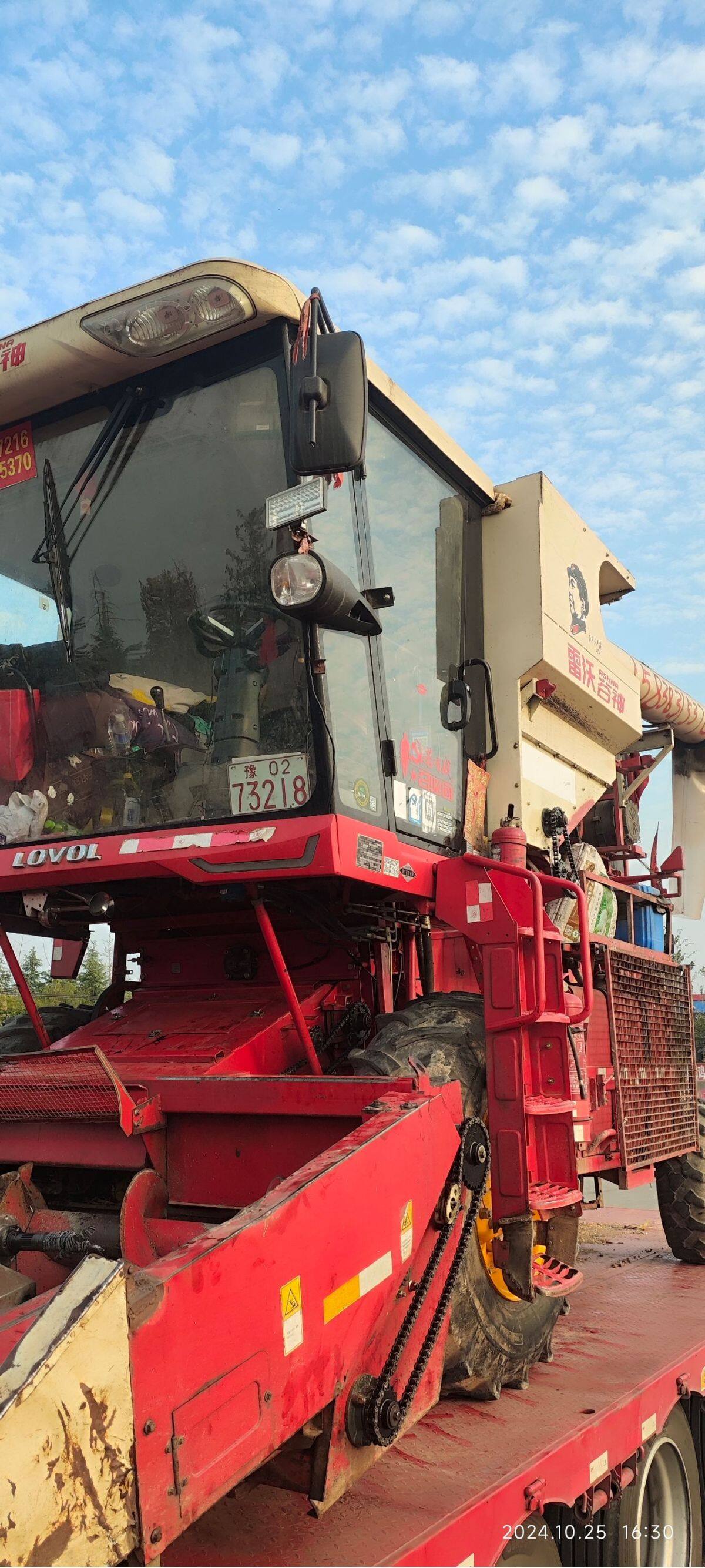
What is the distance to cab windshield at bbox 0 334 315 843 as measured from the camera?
12.6ft

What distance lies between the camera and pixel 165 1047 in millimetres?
3977

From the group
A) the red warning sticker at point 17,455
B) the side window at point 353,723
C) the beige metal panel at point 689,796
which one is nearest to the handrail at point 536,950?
the side window at point 353,723

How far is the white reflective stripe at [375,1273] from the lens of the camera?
2.60 metres

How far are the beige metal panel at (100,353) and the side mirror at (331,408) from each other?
488 mm

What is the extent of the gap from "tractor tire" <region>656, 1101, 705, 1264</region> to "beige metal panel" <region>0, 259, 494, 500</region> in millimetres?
4050

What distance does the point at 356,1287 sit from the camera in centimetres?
257

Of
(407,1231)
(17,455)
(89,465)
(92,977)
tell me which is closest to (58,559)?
(89,465)

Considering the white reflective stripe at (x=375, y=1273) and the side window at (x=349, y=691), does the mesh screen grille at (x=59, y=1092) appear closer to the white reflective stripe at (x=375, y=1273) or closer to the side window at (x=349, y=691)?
the white reflective stripe at (x=375, y=1273)

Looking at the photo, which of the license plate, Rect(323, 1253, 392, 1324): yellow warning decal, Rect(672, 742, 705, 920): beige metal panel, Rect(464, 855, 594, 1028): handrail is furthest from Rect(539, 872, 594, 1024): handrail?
Rect(672, 742, 705, 920): beige metal panel

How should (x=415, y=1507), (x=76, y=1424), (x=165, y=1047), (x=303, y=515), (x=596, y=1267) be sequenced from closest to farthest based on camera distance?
(x=76, y=1424)
(x=415, y=1507)
(x=303, y=515)
(x=165, y=1047)
(x=596, y=1267)

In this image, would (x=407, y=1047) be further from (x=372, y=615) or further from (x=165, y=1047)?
(x=372, y=615)

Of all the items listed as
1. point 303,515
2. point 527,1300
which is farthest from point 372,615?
point 527,1300

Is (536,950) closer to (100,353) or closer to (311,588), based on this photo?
(311,588)

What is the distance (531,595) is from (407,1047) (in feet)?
8.11
